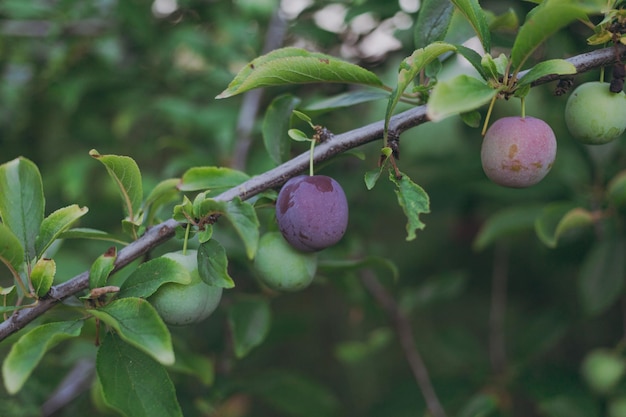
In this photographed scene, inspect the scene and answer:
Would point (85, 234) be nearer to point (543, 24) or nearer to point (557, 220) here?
point (543, 24)

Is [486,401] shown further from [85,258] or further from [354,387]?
[85,258]

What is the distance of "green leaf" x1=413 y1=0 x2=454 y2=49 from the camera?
1070 mm

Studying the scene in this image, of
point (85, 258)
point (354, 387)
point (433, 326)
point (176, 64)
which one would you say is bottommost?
point (354, 387)

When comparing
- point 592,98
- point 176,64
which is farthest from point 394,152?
point 176,64

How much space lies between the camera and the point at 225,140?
1.86 m

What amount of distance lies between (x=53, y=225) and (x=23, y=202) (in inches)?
2.6

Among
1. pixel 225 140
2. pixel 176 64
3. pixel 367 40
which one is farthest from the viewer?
pixel 176 64

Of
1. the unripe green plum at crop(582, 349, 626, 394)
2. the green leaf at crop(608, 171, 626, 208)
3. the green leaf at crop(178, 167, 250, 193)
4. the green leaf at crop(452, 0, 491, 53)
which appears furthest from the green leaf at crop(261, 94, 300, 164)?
the unripe green plum at crop(582, 349, 626, 394)

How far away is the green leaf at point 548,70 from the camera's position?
828mm

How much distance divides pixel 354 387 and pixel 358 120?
3.57 ft

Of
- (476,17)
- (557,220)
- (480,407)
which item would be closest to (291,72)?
(476,17)

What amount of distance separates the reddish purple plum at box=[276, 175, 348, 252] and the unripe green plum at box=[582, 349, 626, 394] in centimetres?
109

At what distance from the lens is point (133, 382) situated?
932 millimetres

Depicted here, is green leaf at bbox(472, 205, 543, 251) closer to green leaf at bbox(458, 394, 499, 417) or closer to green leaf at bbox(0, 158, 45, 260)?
green leaf at bbox(458, 394, 499, 417)
